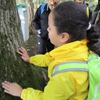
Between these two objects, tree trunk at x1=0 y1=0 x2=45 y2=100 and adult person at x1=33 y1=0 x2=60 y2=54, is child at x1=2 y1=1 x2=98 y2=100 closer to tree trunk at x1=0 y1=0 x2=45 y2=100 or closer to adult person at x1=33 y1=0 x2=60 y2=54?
tree trunk at x1=0 y1=0 x2=45 y2=100

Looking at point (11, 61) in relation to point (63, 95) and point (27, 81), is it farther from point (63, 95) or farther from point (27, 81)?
point (63, 95)

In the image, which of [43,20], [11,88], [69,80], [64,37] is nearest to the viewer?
[69,80]

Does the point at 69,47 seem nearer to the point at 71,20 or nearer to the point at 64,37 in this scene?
the point at 64,37

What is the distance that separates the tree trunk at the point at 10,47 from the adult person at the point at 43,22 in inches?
69.1

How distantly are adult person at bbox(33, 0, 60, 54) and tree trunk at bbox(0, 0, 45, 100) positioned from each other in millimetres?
1755

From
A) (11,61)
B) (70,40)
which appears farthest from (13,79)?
(70,40)

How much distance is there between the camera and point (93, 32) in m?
1.62

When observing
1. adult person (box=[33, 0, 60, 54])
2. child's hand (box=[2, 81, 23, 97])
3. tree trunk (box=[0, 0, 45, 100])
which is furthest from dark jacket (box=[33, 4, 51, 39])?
child's hand (box=[2, 81, 23, 97])

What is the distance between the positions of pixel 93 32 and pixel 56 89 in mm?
562

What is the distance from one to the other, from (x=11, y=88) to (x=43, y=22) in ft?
7.63

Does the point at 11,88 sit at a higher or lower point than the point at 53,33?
lower

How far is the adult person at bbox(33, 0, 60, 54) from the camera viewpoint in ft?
12.1

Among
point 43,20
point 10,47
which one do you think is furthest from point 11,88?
point 43,20

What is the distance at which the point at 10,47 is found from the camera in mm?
1919
